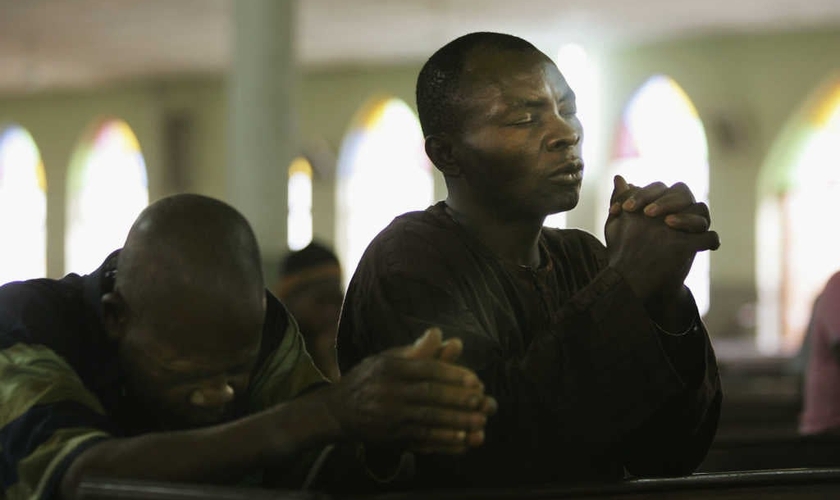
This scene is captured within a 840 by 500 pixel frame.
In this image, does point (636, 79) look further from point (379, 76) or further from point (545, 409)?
point (545, 409)

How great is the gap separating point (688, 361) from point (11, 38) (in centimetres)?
1657

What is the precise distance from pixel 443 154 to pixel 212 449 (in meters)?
0.77

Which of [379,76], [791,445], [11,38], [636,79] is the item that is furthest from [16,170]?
[791,445]

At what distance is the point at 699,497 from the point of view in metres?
1.76

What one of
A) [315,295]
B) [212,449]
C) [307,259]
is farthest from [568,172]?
[307,259]

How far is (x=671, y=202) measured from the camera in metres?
2.10

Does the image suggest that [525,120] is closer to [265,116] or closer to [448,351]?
[448,351]

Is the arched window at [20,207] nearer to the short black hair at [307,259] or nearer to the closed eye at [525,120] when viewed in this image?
the short black hair at [307,259]

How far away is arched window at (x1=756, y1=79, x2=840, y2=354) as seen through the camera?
1634 centimetres

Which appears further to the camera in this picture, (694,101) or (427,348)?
(694,101)

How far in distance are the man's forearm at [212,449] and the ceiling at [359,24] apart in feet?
39.2

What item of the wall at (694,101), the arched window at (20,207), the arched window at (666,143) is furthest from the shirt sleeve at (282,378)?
the arched window at (20,207)

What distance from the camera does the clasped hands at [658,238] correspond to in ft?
6.79

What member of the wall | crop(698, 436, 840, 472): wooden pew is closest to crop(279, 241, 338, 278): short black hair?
crop(698, 436, 840, 472): wooden pew
